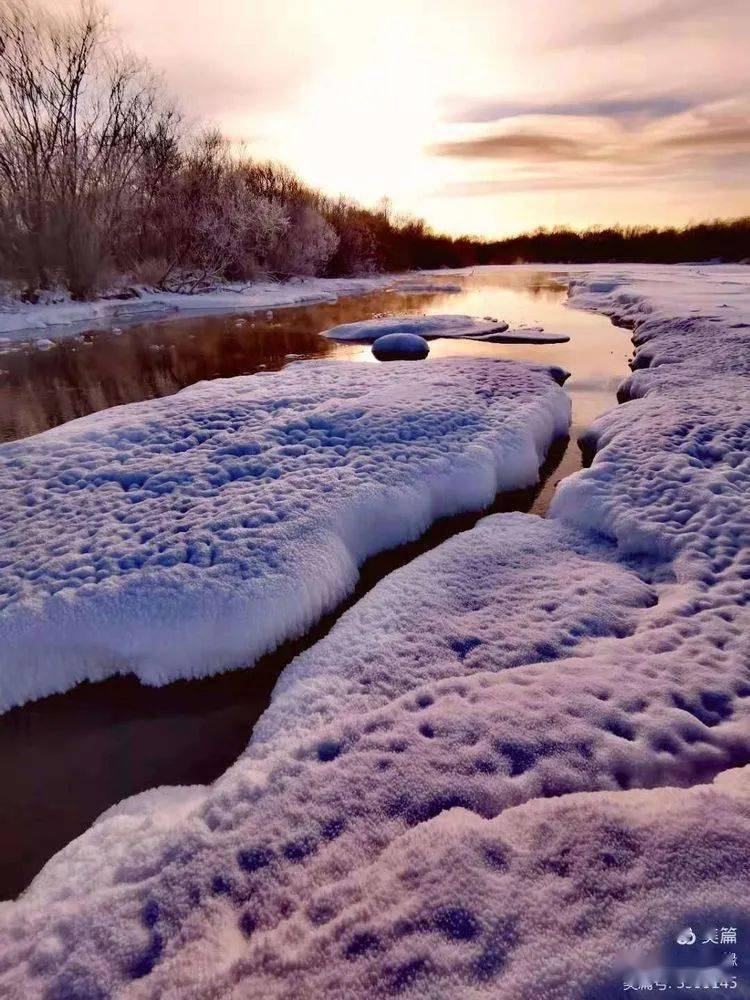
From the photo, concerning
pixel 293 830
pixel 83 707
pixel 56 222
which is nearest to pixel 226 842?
pixel 293 830

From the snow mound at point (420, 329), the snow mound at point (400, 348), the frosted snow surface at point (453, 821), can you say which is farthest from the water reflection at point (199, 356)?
the frosted snow surface at point (453, 821)

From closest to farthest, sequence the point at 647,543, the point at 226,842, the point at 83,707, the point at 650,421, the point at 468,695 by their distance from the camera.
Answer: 1. the point at 226,842
2. the point at 468,695
3. the point at 83,707
4. the point at 647,543
5. the point at 650,421

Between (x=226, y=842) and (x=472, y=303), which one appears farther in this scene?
(x=472, y=303)

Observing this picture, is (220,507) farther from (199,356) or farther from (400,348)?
(199,356)

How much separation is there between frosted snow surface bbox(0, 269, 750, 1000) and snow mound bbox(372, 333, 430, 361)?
798 centimetres

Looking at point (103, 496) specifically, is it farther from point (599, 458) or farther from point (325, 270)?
point (325, 270)

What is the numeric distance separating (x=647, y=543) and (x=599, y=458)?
131 centimetres

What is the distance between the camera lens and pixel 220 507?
3.78 metres

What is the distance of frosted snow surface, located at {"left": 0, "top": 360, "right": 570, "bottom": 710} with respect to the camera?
109 inches

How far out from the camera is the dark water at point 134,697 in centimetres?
212

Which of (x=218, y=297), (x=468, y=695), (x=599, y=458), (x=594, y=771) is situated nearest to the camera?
(x=594, y=771)

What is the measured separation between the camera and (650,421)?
17.3 feet

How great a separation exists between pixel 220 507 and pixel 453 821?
2.70 m

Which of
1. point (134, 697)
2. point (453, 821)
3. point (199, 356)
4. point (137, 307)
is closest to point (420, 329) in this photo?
point (199, 356)
